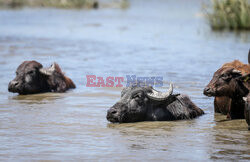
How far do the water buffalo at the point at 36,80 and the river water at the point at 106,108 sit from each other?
213mm

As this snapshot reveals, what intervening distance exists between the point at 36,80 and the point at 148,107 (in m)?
3.69

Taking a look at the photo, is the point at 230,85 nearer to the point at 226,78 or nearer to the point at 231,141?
the point at 226,78

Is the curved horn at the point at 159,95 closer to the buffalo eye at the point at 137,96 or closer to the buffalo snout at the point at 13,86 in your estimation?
the buffalo eye at the point at 137,96

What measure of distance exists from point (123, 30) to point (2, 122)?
79.2 feet

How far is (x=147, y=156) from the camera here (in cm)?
750

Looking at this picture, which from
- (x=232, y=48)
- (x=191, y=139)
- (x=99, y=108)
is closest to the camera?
(x=191, y=139)

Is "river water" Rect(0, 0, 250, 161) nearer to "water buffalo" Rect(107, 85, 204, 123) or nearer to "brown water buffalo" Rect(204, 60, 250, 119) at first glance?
"water buffalo" Rect(107, 85, 204, 123)

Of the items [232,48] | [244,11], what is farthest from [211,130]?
[244,11]

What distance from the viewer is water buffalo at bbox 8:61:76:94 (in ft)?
40.0

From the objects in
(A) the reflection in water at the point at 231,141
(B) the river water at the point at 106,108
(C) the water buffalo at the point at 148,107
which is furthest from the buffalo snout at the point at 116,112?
(A) the reflection in water at the point at 231,141

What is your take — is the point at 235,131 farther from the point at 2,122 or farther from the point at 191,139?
the point at 2,122

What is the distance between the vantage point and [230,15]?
99.7 feet

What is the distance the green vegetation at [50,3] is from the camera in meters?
55.5

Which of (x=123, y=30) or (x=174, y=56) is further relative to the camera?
(x=123, y=30)
